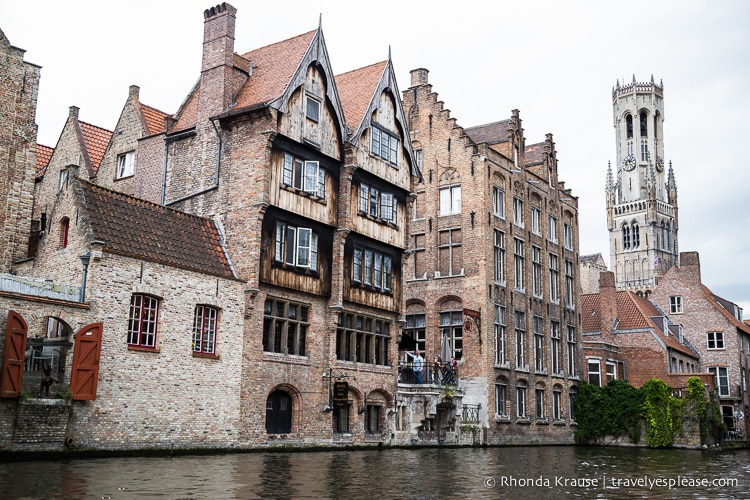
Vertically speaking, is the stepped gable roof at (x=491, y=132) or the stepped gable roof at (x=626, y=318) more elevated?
the stepped gable roof at (x=491, y=132)

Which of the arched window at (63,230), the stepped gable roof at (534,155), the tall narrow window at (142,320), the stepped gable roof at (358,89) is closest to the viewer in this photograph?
the tall narrow window at (142,320)

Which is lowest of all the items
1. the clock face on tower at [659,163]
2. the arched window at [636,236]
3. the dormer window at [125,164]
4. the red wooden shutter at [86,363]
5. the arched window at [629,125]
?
the red wooden shutter at [86,363]

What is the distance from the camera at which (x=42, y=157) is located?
131 feet

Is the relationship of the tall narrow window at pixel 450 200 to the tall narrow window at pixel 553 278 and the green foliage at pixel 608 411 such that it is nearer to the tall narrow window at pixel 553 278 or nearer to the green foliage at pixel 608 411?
the tall narrow window at pixel 553 278

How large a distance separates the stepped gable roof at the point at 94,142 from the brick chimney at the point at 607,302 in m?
31.8

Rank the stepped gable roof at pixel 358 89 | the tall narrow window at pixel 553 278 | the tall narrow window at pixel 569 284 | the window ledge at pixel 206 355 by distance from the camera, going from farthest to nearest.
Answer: the tall narrow window at pixel 569 284 → the tall narrow window at pixel 553 278 → the stepped gable roof at pixel 358 89 → the window ledge at pixel 206 355

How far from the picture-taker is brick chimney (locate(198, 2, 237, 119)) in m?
29.8

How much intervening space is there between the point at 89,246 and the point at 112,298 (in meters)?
1.55

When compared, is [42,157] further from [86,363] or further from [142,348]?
[86,363]

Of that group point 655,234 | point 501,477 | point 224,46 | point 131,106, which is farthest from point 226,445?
point 655,234

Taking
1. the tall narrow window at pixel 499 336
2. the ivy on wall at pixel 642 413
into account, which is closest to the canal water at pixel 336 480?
the tall narrow window at pixel 499 336

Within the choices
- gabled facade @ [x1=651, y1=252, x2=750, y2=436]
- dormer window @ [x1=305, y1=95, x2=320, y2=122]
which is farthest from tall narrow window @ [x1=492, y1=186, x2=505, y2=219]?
gabled facade @ [x1=651, y1=252, x2=750, y2=436]

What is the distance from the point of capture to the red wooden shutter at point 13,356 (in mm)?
19172

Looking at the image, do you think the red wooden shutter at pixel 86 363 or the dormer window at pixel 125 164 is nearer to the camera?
the red wooden shutter at pixel 86 363
